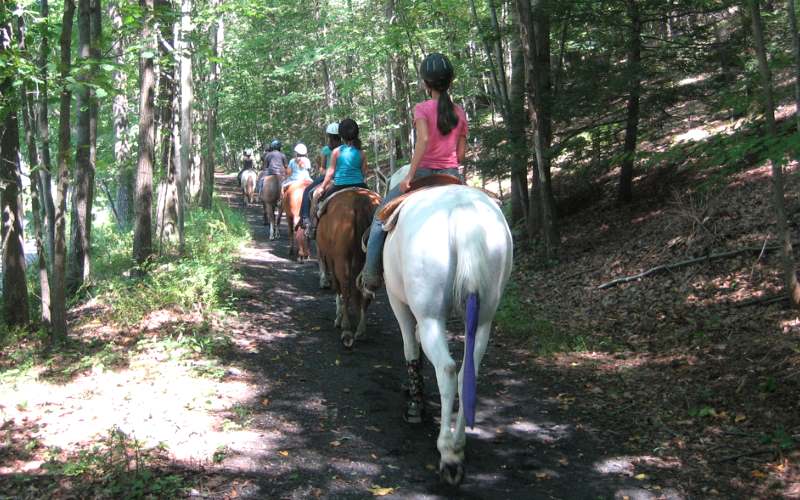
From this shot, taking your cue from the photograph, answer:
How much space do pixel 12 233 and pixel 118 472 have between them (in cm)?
492

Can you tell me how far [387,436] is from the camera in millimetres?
5000

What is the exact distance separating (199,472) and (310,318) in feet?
15.8

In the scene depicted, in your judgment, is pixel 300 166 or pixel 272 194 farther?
pixel 272 194

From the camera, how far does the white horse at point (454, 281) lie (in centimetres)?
417

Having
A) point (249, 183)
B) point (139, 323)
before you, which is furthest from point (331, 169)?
point (249, 183)

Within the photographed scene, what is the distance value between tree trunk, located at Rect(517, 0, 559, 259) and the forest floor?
2025 mm

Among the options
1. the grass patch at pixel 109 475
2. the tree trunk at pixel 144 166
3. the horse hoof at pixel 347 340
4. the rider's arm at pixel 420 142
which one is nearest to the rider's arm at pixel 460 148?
the rider's arm at pixel 420 142

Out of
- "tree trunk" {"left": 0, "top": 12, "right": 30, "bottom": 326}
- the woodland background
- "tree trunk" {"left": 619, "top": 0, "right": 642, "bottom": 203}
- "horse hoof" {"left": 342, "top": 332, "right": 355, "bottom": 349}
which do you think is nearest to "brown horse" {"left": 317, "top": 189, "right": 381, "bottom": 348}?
"horse hoof" {"left": 342, "top": 332, "right": 355, "bottom": 349}

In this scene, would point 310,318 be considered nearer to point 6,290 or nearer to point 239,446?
point 6,290

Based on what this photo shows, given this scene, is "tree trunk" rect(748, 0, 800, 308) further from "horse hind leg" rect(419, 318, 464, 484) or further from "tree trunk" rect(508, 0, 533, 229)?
"tree trunk" rect(508, 0, 533, 229)

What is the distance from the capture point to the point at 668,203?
11359 mm

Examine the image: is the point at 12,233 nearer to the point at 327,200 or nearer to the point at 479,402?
the point at 327,200

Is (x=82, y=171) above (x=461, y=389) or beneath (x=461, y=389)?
above

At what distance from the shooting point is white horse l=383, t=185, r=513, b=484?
13.7ft
